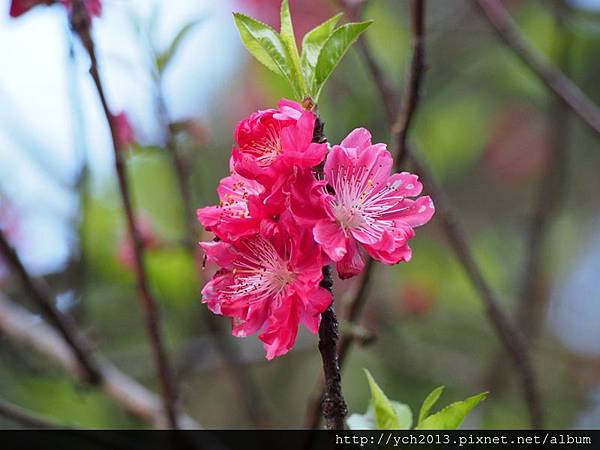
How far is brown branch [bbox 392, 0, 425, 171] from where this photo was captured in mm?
1024

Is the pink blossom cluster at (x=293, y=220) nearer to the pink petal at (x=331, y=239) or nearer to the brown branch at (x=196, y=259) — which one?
the pink petal at (x=331, y=239)

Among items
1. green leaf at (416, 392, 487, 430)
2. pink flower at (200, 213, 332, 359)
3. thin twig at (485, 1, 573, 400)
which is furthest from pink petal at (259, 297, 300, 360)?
thin twig at (485, 1, 573, 400)

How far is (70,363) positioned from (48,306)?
49 cm

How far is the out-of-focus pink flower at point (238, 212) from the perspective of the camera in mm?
709

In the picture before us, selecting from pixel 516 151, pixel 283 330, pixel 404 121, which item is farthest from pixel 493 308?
pixel 516 151

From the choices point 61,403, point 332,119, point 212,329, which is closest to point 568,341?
point 332,119

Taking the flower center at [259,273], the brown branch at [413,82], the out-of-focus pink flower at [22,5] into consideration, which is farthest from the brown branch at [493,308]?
the out-of-focus pink flower at [22,5]

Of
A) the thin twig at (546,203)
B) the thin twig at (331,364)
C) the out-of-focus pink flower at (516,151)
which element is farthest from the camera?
→ the out-of-focus pink flower at (516,151)

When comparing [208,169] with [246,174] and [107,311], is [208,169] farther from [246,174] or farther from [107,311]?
[246,174]

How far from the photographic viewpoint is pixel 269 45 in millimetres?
796

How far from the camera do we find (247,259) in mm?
784

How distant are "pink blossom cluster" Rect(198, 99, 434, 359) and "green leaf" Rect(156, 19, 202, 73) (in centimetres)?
58

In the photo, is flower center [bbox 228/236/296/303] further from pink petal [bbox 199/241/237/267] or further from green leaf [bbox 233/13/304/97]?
green leaf [bbox 233/13/304/97]

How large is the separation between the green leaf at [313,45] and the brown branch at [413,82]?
9.6 inches
